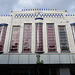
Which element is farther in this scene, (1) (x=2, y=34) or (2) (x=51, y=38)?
(1) (x=2, y=34)

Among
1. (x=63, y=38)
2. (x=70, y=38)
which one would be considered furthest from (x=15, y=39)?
(x=70, y=38)

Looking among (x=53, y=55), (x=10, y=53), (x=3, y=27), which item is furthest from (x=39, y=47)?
(x=3, y=27)

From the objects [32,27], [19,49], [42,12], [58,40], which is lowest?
[19,49]

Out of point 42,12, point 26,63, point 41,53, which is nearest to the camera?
point 26,63

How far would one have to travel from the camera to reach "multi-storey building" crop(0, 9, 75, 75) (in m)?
14.8

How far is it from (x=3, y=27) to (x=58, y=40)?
10.8 m

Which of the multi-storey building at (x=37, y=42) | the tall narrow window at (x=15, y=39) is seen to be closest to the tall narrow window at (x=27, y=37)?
the multi-storey building at (x=37, y=42)

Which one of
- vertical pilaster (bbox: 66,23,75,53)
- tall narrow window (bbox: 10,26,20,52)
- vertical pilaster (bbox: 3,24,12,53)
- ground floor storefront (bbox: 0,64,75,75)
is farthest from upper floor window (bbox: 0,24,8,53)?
vertical pilaster (bbox: 66,23,75,53)

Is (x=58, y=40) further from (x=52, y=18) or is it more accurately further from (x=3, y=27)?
(x=3, y=27)

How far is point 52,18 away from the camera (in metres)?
18.6

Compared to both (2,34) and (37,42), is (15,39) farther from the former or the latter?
(37,42)

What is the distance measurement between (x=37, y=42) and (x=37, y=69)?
458cm

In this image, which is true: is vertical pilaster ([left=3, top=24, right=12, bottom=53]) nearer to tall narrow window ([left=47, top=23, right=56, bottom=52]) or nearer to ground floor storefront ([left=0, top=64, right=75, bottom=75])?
ground floor storefront ([left=0, top=64, right=75, bottom=75])

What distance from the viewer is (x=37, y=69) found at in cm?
1499
